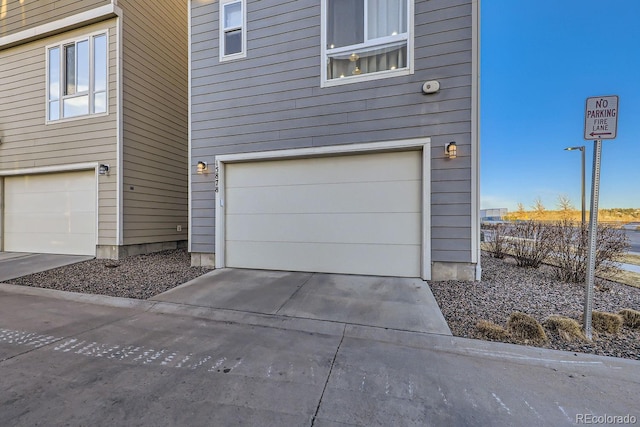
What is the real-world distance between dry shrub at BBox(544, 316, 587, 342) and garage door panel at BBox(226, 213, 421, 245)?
2.21 m

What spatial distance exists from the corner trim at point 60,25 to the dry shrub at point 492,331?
31.4 feet

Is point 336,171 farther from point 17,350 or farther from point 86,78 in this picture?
point 86,78

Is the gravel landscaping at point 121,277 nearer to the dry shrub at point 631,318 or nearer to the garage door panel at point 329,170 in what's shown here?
the garage door panel at point 329,170

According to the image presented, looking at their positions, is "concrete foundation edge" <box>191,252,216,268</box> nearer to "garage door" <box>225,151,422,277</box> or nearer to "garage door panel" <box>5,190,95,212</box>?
"garage door" <box>225,151,422,277</box>

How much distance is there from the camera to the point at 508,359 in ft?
8.42

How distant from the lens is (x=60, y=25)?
7.07 meters

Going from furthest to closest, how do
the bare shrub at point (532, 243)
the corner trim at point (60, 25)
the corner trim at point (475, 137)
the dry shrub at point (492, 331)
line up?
the corner trim at point (60, 25) < the bare shrub at point (532, 243) < the corner trim at point (475, 137) < the dry shrub at point (492, 331)

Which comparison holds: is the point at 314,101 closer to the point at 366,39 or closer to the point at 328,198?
the point at 366,39

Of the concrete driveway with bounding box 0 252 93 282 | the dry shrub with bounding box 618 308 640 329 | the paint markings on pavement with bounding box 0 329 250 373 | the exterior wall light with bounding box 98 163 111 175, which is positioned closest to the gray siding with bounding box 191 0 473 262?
the dry shrub with bounding box 618 308 640 329

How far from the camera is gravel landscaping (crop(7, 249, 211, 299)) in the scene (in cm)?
466

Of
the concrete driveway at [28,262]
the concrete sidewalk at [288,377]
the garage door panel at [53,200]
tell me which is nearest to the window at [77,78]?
the garage door panel at [53,200]

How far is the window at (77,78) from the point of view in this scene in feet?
23.0

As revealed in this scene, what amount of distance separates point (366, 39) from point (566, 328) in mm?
5207

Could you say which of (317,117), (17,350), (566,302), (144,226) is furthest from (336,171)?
(144,226)
